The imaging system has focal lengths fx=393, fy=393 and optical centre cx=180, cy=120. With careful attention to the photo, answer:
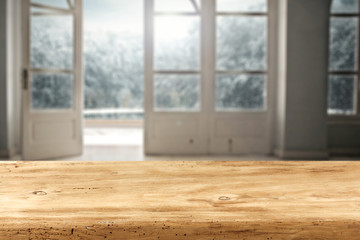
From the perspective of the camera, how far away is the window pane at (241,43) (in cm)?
543

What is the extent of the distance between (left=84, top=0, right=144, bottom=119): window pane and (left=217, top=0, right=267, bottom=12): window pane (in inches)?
303

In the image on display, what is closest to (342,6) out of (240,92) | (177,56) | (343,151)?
(240,92)

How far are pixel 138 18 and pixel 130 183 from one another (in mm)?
12733

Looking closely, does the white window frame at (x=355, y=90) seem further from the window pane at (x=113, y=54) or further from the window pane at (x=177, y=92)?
the window pane at (x=113, y=54)

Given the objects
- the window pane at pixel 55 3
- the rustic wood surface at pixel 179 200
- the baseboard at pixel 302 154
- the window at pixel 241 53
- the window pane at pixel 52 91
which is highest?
the window pane at pixel 55 3

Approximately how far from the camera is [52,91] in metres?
5.07

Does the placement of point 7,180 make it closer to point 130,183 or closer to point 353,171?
point 130,183

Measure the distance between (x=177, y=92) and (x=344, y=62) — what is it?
2352 mm

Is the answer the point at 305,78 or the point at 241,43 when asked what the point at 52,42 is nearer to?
the point at 241,43

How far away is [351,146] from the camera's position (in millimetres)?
5461

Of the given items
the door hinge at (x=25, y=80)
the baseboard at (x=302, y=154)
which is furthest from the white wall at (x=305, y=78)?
the door hinge at (x=25, y=80)

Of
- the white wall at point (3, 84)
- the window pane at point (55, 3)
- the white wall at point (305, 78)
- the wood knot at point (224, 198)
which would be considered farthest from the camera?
the white wall at point (305, 78)

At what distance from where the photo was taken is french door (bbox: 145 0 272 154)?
17.6ft

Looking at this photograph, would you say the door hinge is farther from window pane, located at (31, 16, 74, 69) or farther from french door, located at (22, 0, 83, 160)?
window pane, located at (31, 16, 74, 69)
